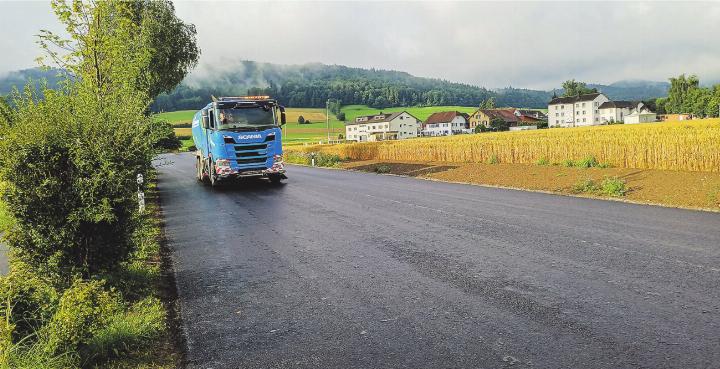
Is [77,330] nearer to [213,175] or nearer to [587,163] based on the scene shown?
[213,175]

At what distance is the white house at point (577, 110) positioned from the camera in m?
125

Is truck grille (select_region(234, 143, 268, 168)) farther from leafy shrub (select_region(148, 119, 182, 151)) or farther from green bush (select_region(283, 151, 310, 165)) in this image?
green bush (select_region(283, 151, 310, 165))

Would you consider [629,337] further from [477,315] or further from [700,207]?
[700,207]

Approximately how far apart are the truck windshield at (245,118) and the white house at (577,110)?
118404 mm

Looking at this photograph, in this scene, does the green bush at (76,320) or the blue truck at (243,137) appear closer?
the green bush at (76,320)

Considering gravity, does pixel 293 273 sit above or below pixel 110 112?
below

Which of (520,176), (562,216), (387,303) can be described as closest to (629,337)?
(387,303)

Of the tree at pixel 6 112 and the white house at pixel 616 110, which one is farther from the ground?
the white house at pixel 616 110

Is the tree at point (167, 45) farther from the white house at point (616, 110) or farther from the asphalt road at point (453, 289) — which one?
the white house at point (616, 110)

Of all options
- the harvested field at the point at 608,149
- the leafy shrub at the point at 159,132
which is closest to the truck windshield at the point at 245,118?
the leafy shrub at the point at 159,132

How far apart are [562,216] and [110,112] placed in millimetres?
9092

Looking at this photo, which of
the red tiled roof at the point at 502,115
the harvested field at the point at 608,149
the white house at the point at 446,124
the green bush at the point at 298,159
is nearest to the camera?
the harvested field at the point at 608,149

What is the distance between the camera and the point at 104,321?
4.57 meters

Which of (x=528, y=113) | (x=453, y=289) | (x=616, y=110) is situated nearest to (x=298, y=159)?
(x=453, y=289)
